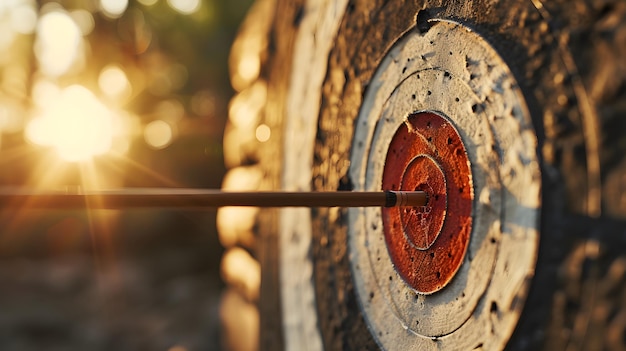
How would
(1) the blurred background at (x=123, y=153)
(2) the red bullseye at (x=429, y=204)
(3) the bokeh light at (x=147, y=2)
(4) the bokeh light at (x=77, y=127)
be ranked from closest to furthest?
(2) the red bullseye at (x=429, y=204)
(1) the blurred background at (x=123, y=153)
(3) the bokeh light at (x=147, y=2)
(4) the bokeh light at (x=77, y=127)

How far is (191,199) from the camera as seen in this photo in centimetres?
71

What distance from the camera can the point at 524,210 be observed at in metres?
0.64

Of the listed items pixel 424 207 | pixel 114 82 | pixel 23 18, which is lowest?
pixel 424 207

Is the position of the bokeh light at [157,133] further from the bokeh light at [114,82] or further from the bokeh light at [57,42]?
the bokeh light at [57,42]

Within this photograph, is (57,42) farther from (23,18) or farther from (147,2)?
(147,2)

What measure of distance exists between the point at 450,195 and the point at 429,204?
0.14 feet

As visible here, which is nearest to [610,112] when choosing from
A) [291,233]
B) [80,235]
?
[291,233]

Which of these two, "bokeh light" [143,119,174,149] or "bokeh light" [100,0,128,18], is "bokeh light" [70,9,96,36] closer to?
"bokeh light" [100,0,128,18]

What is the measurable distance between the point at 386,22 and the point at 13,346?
2966mm

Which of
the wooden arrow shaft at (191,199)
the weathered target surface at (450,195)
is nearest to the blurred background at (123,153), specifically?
the weathered target surface at (450,195)

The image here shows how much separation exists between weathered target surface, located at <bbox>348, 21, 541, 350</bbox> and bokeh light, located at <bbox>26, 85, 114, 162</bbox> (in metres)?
4.20

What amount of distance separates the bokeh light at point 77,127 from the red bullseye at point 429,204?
14.0 ft

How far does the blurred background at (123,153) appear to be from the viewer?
4.20 metres

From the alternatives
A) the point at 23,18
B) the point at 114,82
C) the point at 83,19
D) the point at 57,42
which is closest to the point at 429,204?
the point at 114,82
